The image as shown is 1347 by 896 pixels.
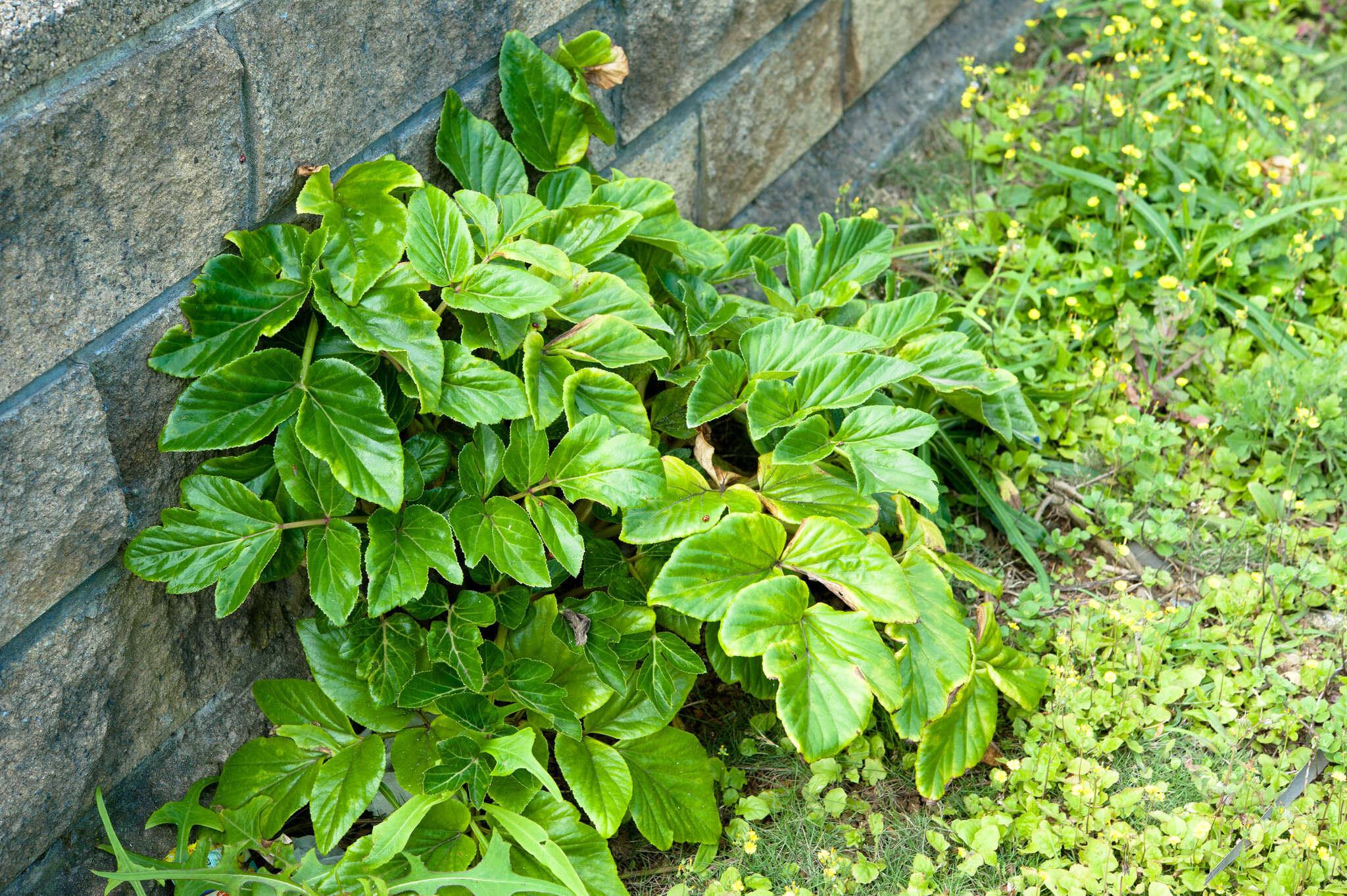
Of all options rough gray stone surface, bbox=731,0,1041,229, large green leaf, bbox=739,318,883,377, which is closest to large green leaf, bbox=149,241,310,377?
large green leaf, bbox=739,318,883,377

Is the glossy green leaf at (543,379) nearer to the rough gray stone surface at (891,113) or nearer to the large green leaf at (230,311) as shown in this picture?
the large green leaf at (230,311)

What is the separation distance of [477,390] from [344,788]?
2.05ft

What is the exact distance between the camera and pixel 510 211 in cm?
167

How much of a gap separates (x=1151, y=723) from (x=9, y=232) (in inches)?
73.3

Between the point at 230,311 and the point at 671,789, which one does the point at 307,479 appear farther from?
the point at 671,789

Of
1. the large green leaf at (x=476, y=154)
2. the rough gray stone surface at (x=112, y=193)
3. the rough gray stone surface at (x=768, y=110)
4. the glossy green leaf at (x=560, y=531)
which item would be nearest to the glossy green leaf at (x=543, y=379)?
the glossy green leaf at (x=560, y=531)

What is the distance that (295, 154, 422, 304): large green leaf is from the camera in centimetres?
152

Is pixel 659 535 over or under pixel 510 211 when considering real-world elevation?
under

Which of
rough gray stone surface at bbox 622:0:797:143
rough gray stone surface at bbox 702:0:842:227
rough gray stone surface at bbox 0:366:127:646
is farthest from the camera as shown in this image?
rough gray stone surface at bbox 702:0:842:227

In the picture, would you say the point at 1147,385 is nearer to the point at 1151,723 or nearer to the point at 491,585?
the point at 1151,723

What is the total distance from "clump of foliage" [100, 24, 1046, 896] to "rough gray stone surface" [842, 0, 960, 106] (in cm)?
111

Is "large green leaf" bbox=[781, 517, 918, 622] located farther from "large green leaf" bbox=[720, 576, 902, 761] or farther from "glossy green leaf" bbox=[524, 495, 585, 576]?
"glossy green leaf" bbox=[524, 495, 585, 576]

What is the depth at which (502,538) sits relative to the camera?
1528mm

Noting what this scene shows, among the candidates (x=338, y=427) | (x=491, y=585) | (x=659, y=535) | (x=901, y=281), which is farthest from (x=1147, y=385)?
(x=338, y=427)
